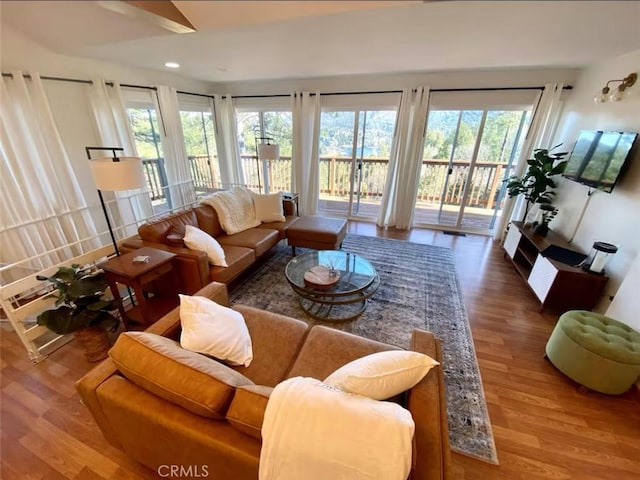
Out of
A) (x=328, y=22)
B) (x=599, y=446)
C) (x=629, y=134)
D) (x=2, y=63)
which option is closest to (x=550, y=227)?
(x=629, y=134)

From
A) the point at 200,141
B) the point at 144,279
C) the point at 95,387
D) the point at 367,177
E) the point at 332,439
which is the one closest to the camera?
the point at 332,439

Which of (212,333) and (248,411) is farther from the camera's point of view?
(212,333)

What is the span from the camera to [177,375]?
3.07ft

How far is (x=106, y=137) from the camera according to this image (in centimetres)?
312

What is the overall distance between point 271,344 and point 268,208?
7.26ft

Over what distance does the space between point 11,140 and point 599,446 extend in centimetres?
491

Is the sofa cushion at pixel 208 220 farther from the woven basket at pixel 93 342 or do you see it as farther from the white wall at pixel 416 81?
the white wall at pixel 416 81

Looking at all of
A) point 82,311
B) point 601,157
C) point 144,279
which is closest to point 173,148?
point 144,279

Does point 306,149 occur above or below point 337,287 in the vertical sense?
above

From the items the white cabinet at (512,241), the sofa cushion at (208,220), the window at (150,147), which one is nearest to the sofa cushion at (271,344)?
the sofa cushion at (208,220)

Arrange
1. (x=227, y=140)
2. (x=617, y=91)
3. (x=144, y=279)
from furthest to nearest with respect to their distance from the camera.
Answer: (x=227, y=140), (x=617, y=91), (x=144, y=279)

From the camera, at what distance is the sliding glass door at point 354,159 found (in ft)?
14.2

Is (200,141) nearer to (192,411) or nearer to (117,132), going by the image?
(117,132)

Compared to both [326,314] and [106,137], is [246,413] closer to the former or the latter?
[326,314]
